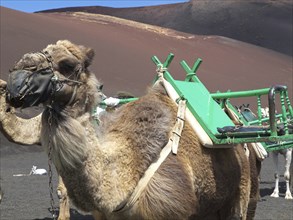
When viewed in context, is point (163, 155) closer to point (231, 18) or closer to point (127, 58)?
point (127, 58)

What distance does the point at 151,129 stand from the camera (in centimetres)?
372

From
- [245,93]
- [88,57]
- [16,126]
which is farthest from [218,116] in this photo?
[16,126]

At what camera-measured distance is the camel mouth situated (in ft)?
10.3

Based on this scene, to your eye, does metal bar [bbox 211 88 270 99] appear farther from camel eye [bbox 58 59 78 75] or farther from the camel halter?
camel eye [bbox 58 59 78 75]

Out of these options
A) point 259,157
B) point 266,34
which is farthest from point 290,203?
point 266,34

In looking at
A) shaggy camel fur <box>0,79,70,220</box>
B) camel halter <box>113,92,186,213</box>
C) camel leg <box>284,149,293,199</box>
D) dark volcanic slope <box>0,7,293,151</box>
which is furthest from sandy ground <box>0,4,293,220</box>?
camel halter <box>113,92,186,213</box>

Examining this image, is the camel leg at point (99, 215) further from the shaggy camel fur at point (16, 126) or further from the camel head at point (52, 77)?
the shaggy camel fur at point (16, 126)

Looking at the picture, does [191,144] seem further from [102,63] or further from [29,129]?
[102,63]

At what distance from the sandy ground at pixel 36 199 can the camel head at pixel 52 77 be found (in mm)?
4803

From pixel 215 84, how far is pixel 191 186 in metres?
29.8

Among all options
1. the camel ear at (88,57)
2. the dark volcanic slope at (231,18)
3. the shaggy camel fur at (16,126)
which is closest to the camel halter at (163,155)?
the camel ear at (88,57)

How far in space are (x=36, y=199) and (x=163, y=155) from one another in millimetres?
6789

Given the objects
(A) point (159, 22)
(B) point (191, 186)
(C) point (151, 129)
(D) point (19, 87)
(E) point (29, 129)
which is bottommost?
(A) point (159, 22)

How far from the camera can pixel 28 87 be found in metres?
3.18
